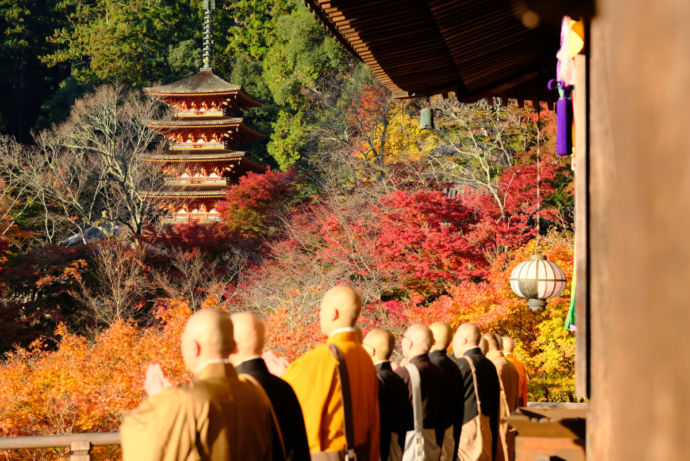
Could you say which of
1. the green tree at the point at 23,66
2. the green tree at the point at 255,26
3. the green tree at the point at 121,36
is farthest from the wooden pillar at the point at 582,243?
the green tree at the point at 23,66

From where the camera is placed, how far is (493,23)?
10.9 ft

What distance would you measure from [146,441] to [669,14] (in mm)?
1941

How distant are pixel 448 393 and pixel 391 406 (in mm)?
1019

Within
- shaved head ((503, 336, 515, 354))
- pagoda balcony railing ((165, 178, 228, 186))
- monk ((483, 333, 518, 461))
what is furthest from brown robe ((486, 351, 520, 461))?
pagoda balcony railing ((165, 178, 228, 186))

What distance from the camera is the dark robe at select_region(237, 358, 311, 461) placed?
2.64 metres

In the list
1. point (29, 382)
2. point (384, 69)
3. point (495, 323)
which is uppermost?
point (384, 69)

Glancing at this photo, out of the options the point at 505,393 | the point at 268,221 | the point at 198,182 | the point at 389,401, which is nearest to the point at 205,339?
the point at 389,401

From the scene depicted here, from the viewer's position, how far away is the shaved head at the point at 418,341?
4.87 metres

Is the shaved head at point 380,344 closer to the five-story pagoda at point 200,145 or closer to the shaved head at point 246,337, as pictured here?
the shaved head at point 246,337

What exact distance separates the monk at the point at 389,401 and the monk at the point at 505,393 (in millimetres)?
1897

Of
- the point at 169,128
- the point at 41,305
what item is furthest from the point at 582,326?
the point at 169,128

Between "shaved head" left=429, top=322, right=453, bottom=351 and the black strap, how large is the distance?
2.13 metres

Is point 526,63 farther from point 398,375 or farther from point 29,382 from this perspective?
point 29,382

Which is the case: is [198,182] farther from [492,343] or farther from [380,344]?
[380,344]
